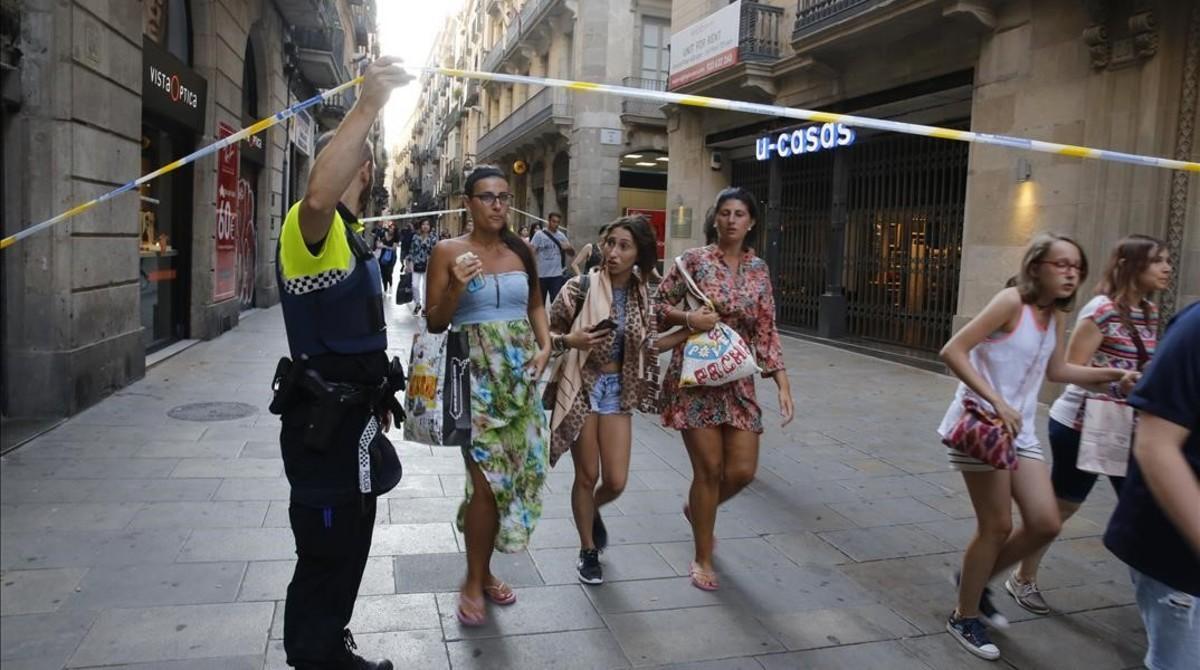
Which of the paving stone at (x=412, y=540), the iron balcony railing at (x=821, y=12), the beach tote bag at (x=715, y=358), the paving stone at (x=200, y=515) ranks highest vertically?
the iron balcony railing at (x=821, y=12)

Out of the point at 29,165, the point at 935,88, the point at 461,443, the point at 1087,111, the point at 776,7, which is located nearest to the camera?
the point at 461,443

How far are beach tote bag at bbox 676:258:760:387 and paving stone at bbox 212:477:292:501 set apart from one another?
2475 millimetres

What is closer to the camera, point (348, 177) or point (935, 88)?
point (348, 177)

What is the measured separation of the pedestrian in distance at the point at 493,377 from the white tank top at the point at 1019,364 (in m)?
1.75

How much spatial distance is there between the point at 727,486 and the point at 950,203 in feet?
31.1

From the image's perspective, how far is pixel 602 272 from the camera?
413cm

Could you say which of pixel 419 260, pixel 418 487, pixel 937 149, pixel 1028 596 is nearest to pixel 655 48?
pixel 419 260

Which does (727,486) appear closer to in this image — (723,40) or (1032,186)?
(1032,186)

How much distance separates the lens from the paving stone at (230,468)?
535cm

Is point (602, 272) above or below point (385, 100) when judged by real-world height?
below

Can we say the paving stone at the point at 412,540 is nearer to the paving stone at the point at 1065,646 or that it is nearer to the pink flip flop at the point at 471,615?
the pink flip flop at the point at 471,615

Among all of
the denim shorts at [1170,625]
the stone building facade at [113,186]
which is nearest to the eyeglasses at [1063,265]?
the denim shorts at [1170,625]

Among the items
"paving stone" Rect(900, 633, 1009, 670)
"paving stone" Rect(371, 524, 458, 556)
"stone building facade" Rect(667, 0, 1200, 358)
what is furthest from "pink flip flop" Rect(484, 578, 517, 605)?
"stone building facade" Rect(667, 0, 1200, 358)

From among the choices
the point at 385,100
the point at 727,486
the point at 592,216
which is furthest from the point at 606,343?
the point at 592,216
